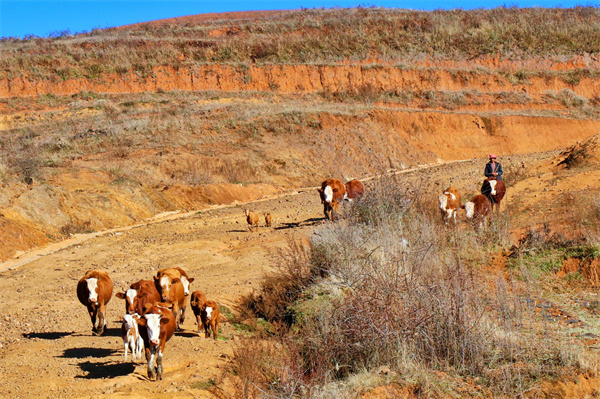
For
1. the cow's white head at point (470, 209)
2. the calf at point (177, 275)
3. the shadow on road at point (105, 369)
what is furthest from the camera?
Result: the cow's white head at point (470, 209)

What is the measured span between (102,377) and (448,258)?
6.35 meters

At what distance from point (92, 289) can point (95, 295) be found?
0.44 ft

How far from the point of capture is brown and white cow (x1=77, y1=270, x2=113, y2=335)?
1195 centimetres

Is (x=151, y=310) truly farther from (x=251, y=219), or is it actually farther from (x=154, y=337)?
(x=251, y=219)

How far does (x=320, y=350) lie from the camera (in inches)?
379

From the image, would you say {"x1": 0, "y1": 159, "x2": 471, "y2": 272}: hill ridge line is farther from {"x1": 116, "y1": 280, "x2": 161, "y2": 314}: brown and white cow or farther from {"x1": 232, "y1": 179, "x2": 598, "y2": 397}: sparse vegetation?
{"x1": 116, "y1": 280, "x2": 161, "y2": 314}: brown and white cow

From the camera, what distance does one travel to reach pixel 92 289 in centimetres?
1194

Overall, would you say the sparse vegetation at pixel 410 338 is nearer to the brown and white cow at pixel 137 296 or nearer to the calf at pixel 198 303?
the calf at pixel 198 303

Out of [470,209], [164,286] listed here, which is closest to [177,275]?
[164,286]

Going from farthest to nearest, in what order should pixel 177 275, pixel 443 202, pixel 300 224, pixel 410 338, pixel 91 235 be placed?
pixel 91 235
pixel 300 224
pixel 443 202
pixel 177 275
pixel 410 338

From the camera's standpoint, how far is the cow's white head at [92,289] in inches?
466

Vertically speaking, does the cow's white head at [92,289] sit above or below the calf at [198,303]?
above

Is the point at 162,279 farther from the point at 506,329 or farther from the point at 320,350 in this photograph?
the point at 506,329

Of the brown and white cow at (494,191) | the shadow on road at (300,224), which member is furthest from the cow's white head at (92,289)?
the brown and white cow at (494,191)
